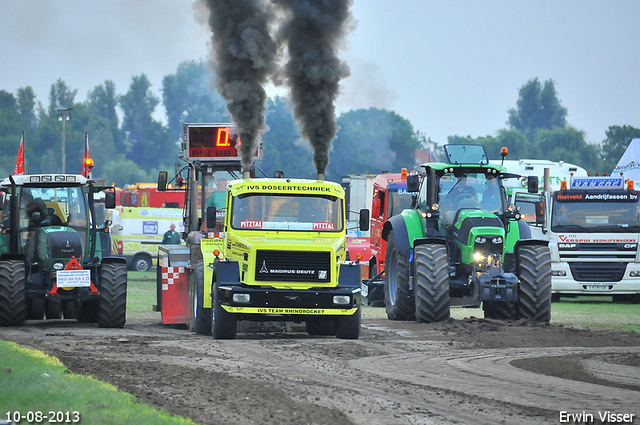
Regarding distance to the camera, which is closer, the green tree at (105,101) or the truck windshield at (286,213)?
the truck windshield at (286,213)

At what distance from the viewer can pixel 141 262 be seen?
41.7 metres

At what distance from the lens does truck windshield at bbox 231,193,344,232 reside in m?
15.1

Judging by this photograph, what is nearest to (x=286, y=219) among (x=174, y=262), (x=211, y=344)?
(x=211, y=344)

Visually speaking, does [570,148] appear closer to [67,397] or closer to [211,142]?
[211,142]

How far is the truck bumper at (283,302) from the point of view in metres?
14.2

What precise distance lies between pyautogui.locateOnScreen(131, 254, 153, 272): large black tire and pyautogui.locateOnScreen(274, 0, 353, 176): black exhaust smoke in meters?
21.4

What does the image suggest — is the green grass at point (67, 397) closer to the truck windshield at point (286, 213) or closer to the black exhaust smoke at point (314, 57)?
the truck windshield at point (286, 213)

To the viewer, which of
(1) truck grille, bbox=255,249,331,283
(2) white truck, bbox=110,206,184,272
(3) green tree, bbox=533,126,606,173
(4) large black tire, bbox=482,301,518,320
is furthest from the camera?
(3) green tree, bbox=533,126,606,173

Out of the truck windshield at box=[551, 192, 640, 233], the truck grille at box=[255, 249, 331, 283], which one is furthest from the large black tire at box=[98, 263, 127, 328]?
the truck windshield at box=[551, 192, 640, 233]

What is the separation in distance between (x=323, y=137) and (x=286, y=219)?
244 inches

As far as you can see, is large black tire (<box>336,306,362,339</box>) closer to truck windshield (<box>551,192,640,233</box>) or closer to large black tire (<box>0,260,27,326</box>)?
large black tire (<box>0,260,27,326</box>)

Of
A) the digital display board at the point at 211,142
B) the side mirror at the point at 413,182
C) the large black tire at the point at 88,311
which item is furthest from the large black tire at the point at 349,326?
the digital display board at the point at 211,142

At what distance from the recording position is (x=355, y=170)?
83625 mm

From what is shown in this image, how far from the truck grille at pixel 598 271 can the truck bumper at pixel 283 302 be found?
11.3 metres
